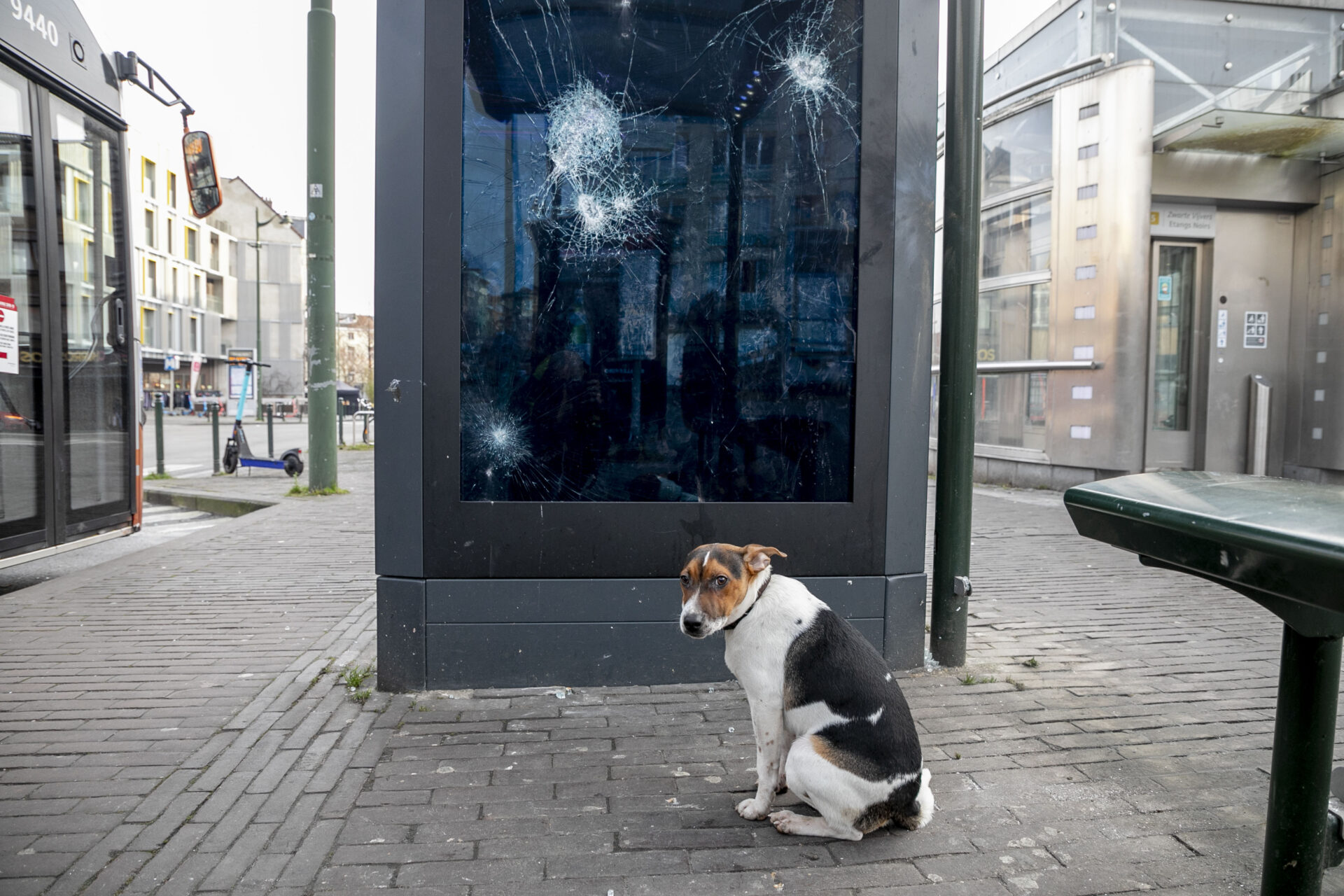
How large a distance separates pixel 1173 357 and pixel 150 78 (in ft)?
39.6

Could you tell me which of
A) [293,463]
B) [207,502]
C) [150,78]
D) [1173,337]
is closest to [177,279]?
[293,463]

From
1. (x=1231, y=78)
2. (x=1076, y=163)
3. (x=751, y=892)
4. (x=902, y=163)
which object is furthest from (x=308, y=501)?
(x=1231, y=78)

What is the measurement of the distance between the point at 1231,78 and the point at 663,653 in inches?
455

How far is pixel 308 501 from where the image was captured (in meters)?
11.0

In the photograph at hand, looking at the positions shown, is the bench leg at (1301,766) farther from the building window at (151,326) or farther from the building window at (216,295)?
the building window at (216,295)

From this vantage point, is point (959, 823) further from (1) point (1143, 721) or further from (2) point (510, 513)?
(2) point (510, 513)

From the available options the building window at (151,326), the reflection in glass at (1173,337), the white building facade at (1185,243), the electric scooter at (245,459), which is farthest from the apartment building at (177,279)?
the reflection in glass at (1173,337)

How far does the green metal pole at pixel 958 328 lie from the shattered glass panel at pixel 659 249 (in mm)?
561

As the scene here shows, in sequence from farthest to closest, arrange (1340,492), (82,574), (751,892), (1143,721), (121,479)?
1. (121,479)
2. (82,574)
3. (1143,721)
4. (751,892)
5. (1340,492)

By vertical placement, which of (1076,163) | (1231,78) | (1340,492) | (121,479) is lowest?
(121,479)

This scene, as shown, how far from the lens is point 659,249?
418cm

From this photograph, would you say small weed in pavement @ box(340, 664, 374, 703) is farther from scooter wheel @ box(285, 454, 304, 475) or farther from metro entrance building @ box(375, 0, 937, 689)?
scooter wheel @ box(285, 454, 304, 475)

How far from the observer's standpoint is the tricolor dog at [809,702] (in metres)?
Answer: 2.65

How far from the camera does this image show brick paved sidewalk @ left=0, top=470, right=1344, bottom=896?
259 cm
